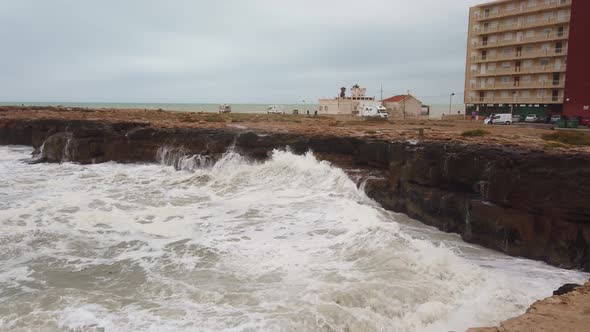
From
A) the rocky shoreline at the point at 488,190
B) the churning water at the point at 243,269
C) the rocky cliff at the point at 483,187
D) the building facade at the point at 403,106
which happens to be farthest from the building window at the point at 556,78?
the churning water at the point at 243,269

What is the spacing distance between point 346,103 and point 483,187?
55.4 m

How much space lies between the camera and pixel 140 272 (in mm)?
9445

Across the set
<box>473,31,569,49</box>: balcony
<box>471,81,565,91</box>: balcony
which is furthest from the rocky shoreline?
<box>473,31,569,49</box>: balcony

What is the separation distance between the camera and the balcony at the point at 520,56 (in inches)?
1964

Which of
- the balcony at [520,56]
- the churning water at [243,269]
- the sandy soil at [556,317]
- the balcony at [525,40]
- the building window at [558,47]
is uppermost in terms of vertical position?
the balcony at [525,40]

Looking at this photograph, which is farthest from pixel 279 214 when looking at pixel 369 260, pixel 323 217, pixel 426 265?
pixel 426 265

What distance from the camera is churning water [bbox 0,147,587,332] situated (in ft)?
23.9

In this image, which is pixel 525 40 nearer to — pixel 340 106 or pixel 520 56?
pixel 520 56

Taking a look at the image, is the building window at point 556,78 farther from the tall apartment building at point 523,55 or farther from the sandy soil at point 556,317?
the sandy soil at point 556,317

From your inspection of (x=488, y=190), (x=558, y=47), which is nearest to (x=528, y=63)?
(x=558, y=47)

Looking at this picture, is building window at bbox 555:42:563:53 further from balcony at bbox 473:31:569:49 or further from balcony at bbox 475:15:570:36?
balcony at bbox 475:15:570:36

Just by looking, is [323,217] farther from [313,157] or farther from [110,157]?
[110,157]

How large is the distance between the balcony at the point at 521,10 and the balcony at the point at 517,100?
33.8ft

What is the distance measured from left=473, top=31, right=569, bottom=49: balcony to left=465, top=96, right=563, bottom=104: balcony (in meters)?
6.70
